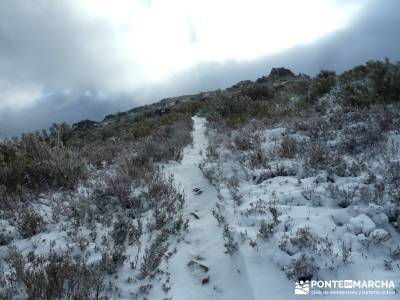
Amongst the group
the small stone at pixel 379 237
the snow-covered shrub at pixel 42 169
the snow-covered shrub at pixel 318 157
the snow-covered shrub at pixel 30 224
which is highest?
the snow-covered shrub at pixel 42 169

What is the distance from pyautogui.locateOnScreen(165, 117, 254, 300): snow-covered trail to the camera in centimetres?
432

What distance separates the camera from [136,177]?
279 inches

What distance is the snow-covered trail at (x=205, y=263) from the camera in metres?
4.32

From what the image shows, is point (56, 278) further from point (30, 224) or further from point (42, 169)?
point (42, 169)

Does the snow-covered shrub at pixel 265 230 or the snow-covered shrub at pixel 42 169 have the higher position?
the snow-covered shrub at pixel 42 169

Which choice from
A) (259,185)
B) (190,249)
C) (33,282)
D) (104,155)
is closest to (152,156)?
(104,155)

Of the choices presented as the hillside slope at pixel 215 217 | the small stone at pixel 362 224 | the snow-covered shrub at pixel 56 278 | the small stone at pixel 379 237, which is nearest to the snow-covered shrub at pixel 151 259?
the hillside slope at pixel 215 217

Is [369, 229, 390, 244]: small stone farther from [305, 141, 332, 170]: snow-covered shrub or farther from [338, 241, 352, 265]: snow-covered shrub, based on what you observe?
[305, 141, 332, 170]: snow-covered shrub

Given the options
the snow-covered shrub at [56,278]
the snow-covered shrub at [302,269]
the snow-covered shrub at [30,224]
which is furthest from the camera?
the snow-covered shrub at [30,224]

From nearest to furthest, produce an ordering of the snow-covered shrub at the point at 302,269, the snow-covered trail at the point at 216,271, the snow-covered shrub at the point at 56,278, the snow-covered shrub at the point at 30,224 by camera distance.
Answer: the snow-covered shrub at the point at 56,278, the snow-covered shrub at the point at 302,269, the snow-covered trail at the point at 216,271, the snow-covered shrub at the point at 30,224

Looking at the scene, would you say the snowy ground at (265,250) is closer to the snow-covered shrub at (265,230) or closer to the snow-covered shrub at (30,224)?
the snow-covered shrub at (265,230)

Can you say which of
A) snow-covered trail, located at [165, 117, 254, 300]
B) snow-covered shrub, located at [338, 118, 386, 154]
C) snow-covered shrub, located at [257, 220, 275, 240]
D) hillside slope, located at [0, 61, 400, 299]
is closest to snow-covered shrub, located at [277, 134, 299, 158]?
hillside slope, located at [0, 61, 400, 299]

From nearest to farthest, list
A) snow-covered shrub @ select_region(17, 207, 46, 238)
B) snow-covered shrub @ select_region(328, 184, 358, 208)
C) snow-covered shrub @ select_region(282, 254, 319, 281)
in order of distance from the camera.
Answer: snow-covered shrub @ select_region(282, 254, 319, 281) < snow-covered shrub @ select_region(328, 184, 358, 208) < snow-covered shrub @ select_region(17, 207, 46, 238)

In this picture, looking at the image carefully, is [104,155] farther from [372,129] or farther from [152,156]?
[372,129]
